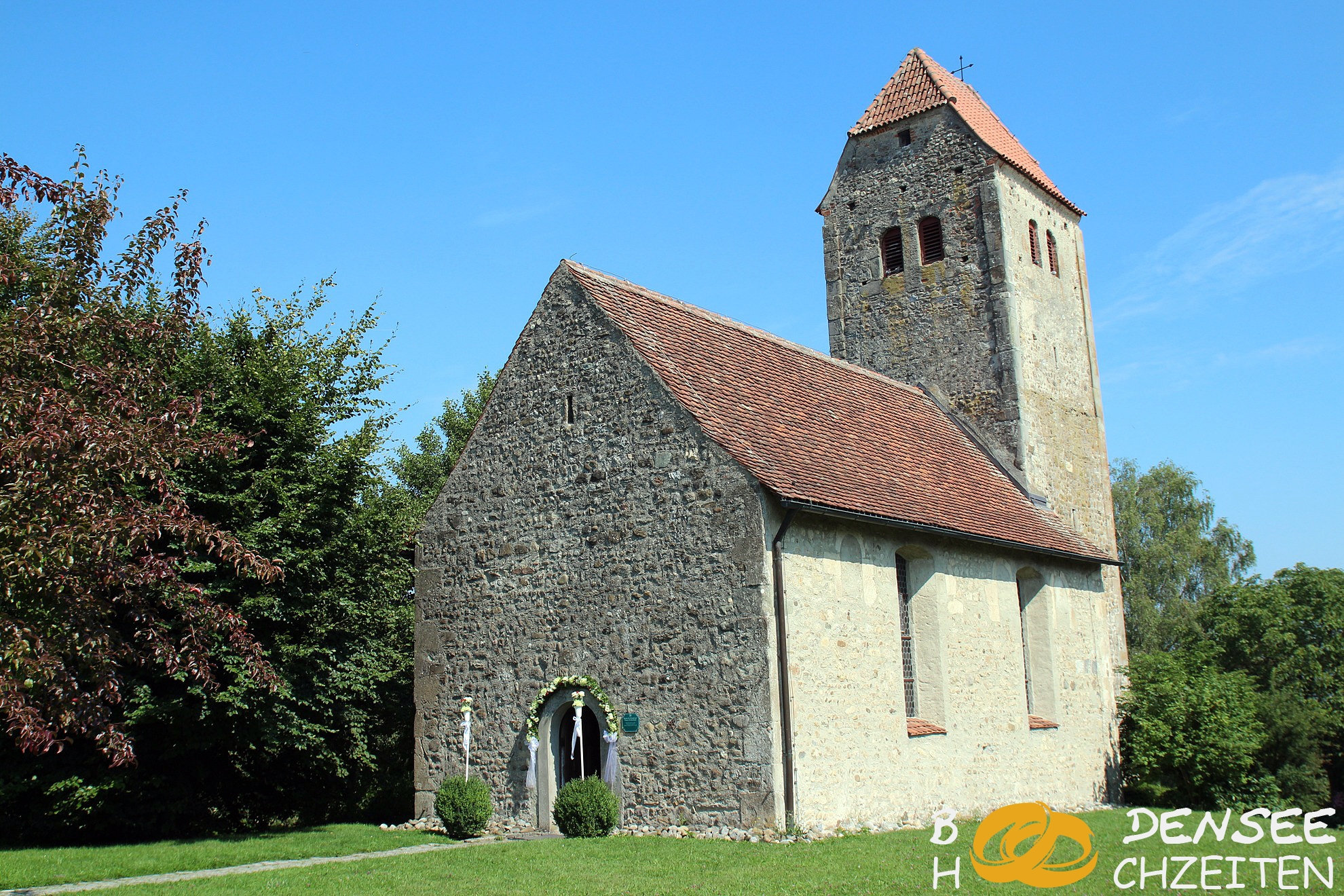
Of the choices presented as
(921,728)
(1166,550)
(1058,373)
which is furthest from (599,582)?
(1166,550)

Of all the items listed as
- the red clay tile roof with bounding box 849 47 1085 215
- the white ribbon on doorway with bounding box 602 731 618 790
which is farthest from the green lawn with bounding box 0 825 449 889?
the red clay tile roof with bounding box 849 47 1085 215

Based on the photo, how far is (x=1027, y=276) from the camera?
2455 centimetres

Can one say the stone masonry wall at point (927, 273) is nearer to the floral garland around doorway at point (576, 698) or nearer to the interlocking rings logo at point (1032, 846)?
the interlocking rings logo at point (1032, 846)

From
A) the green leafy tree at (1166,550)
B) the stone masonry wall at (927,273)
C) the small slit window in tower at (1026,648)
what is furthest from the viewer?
the green leafy tree at (1166,550)

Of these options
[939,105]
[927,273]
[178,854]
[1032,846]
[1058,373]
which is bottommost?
[1032,846]

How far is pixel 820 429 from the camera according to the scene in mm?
17734

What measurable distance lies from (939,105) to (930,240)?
124 inches

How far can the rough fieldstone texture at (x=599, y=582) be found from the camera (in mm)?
14180

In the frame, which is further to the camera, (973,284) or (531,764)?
(973,284)

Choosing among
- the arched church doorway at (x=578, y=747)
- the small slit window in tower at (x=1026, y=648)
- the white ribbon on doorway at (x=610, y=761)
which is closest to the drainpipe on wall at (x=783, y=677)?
the white ribbon on doorway at (x=610, y=761)

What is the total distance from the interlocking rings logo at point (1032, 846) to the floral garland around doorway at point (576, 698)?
15.9ft

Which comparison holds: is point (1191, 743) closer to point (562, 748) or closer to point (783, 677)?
point (783, 677)

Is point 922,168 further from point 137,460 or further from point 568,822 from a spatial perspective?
point 137,460

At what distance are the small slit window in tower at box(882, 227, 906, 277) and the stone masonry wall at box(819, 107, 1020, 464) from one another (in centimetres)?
13
